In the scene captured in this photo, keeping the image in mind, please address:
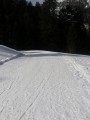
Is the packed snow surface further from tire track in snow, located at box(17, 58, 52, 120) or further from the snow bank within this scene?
the snow bank

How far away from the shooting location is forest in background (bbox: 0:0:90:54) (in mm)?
57062

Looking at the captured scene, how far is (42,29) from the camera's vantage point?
60.2 meters

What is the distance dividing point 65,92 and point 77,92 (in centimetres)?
33

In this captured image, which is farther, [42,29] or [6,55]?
[42,29]

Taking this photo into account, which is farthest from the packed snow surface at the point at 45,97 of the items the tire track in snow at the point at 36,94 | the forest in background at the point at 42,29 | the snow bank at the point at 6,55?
the forest in background at the point at 42,29

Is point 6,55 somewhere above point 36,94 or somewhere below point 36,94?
below

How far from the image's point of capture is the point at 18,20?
6050cm

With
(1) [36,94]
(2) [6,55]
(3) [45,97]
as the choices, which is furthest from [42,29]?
(3) [45,97]

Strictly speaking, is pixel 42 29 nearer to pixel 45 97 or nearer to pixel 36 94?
pixel 36 94

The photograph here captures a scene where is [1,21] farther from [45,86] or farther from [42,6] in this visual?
[45,86]

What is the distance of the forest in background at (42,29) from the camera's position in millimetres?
57062

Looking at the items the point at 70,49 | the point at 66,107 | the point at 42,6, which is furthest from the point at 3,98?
the point at 42,6

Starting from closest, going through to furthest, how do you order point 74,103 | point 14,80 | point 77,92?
point 74,103 → point 77,92 → point 14,80

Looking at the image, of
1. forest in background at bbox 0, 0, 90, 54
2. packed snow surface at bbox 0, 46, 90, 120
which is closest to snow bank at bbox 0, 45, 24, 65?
packed snow surface at bbox 0, 46, 90, 120
